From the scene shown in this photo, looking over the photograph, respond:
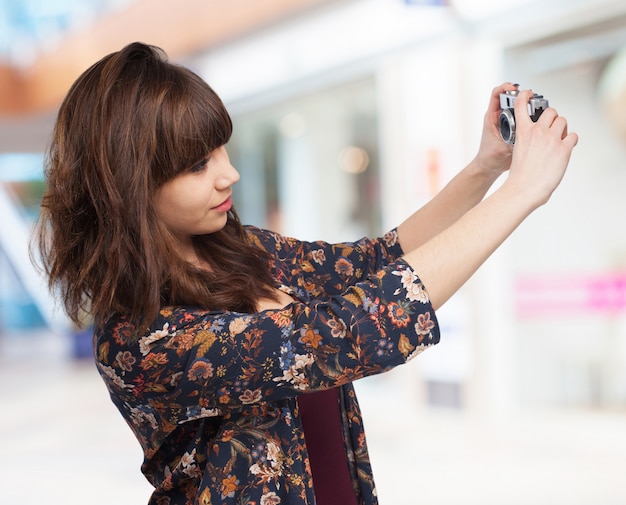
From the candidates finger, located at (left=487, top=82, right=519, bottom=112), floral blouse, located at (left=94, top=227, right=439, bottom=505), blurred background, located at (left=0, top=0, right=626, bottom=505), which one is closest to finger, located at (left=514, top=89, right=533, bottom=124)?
finger, located at (left=487, top=82, right=519, bottom=112)

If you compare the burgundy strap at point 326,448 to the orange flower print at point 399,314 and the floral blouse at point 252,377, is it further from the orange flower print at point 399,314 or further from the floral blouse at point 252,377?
the orange flower print at point 399,314

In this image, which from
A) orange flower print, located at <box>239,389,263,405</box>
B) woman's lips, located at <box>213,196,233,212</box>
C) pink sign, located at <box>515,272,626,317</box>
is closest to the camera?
orange flower print, located at <box>239,389,263,405</box>

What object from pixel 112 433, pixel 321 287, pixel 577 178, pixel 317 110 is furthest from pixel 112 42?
pixel 321 287

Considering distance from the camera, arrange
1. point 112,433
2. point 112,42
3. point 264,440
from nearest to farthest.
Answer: point 264,440, point 112,433, point 112,42

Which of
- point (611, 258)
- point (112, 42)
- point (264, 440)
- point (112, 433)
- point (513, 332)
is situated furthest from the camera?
point (112, 42)

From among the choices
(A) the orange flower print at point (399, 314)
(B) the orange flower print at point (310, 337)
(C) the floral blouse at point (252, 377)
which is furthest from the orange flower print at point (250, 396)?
(A) the orange flower print at point (399, 314)

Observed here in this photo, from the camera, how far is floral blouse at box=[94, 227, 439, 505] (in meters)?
1.09

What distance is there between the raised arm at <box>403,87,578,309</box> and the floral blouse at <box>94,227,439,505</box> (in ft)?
0.10

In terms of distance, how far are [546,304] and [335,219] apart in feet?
7.72

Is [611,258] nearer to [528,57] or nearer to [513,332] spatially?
[513,332]

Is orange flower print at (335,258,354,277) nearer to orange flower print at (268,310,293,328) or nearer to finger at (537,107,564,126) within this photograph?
orange flower print at (268,310,293,328)

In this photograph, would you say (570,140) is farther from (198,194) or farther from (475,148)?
(475,148)

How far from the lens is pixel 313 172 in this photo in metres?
7.75

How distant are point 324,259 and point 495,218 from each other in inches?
21.1
